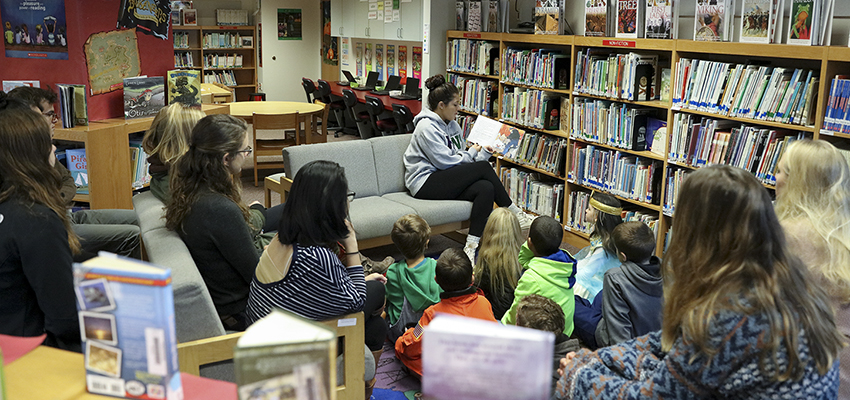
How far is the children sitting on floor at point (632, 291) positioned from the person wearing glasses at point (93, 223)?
8.17 feet

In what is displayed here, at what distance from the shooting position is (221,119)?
9.17 feet

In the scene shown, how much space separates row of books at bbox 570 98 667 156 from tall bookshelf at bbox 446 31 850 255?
2 centimetres

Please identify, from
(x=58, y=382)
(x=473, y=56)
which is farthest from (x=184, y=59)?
(x=58, y=382)


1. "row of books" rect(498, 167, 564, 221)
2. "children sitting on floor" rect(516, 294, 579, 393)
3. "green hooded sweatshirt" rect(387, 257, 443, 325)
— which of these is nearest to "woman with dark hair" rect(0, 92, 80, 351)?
"children sitting on floor" rect(516, 294, 579, 393)

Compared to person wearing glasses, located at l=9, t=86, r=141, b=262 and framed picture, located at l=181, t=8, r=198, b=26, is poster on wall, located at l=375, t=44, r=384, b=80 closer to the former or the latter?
framed picture, located at l=181, t=8, r=198, b=26

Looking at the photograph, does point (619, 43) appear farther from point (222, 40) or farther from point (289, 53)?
point (222, 40)

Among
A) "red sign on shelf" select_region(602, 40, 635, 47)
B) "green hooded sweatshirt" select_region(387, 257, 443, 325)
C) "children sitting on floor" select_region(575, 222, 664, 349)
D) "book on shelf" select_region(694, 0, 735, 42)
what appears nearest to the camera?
"children sitting on floor" select_region(575, 222, 664, 349)

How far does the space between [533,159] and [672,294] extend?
422 cm

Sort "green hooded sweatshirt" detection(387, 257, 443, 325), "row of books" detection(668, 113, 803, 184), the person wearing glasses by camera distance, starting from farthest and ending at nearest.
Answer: "row of books" detection(668, 113, 803, 184) → the person wearing glasses → "green hooded sweatshirt" detection(387, 257, 443, 325)

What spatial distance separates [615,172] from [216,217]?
323 cm

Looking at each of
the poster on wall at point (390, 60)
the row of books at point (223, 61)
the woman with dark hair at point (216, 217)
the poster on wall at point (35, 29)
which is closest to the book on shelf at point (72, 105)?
the poster on wall at point (35, 29)

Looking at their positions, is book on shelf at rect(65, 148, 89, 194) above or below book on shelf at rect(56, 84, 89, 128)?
below

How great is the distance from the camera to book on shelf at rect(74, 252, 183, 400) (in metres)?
1.17

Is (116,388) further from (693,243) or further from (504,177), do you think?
(504,177)
